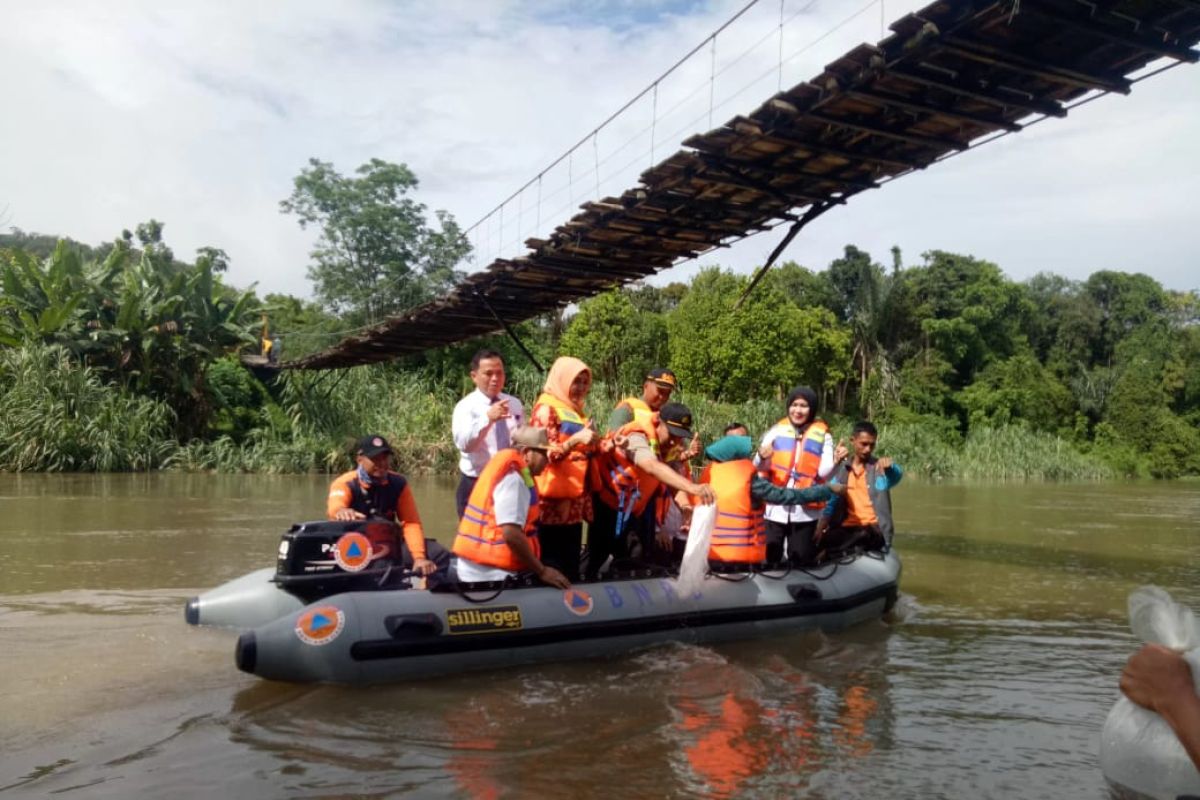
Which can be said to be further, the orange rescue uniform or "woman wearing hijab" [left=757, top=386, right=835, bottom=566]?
"woman wearing hijab" [left=757, top=386, right=835, bottom=566]

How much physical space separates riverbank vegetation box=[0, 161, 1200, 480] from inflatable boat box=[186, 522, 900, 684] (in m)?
13.8

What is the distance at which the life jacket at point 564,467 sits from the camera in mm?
5250

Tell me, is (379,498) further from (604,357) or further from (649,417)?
(604,357)

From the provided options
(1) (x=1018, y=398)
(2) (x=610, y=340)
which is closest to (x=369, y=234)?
(2) (x=610, y=340)

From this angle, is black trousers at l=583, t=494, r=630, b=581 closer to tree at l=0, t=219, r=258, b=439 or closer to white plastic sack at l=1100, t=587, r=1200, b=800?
white plastic sack at l=1100, t=587, r=1200, b=800

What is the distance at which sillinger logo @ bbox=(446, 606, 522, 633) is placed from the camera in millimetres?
4840

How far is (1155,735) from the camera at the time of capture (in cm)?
208

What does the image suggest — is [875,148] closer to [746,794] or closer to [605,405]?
[746,794]

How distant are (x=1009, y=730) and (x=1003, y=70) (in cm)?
403

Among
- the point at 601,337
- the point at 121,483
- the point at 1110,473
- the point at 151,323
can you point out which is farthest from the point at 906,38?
the point at 1110,473

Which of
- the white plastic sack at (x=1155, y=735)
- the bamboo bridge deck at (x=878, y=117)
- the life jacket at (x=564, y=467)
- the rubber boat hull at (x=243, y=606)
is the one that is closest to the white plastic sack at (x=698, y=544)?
the life jacket at (x=564, y=467)

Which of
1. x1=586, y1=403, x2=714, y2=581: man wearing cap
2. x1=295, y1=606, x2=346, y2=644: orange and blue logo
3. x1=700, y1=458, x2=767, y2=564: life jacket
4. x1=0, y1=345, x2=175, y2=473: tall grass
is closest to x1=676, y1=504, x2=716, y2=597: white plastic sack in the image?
x1=586, y1=403, x2=714, y2=581: man wearing cap

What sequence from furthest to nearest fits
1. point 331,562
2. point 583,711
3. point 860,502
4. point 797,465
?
point 860,502 < point 797,465 < point 331,562 < point 583,711

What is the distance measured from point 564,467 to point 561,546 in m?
0.50
